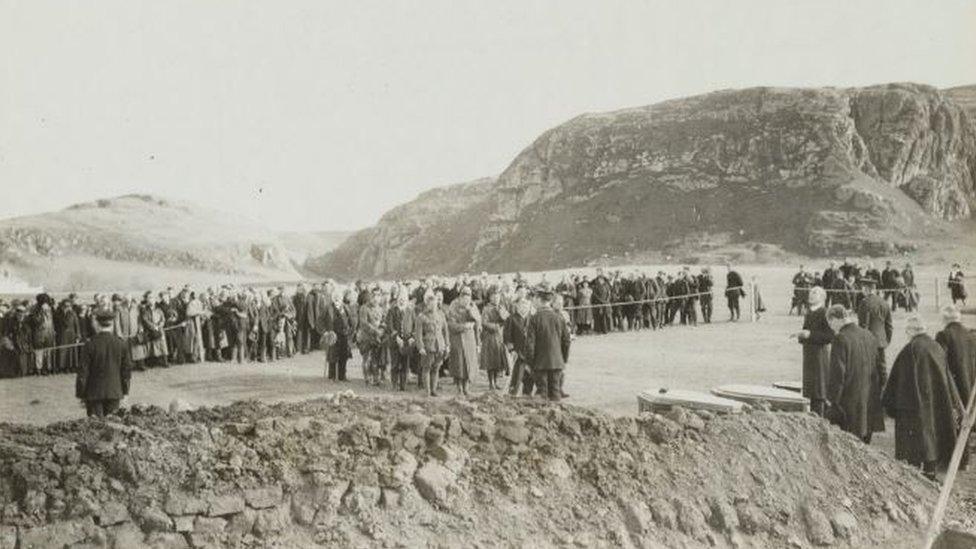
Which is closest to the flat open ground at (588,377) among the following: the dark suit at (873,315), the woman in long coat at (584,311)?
the woman in long coat at (584,311)

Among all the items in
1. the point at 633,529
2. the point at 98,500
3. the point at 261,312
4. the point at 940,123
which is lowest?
the point at 633,529

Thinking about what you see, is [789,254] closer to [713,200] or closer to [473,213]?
[713,200]

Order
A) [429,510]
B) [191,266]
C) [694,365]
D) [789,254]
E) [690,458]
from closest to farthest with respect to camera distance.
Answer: [429,510], [690,458], [694,365], [191,266], [789,254]

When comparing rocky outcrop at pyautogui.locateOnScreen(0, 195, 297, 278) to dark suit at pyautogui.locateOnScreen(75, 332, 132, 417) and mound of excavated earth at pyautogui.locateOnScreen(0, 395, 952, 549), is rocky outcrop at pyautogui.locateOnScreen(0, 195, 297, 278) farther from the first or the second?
mound of excavated earth at pyautogui.locateOnScreen(0, 395, 952, 549)

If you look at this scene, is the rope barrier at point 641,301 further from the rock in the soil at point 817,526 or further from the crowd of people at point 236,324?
the rock in the soil at point 817,526

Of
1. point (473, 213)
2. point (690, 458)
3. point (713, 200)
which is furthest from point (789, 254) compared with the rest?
point (690, 458)
